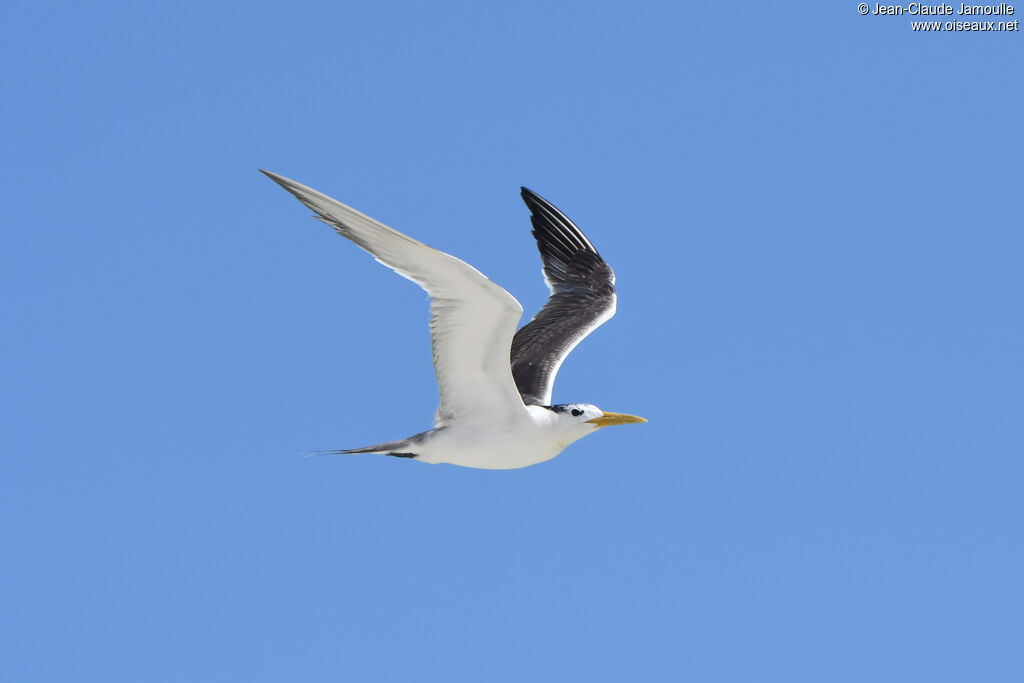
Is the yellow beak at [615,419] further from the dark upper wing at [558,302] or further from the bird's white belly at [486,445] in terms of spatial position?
the dark upper wing at [558,302]

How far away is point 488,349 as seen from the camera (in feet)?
42.7

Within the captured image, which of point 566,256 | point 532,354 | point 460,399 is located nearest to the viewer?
point 460,399

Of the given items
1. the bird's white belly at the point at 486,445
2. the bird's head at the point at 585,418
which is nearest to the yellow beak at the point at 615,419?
the bird's head at the point at 585,418

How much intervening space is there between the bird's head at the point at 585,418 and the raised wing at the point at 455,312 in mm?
758

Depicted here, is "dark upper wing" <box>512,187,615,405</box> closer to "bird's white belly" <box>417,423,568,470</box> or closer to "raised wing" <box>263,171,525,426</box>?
"bird's white belly" <box>417,423,568,470</box>

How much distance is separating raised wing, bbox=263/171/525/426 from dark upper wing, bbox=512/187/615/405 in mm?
1875

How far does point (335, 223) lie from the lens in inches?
443

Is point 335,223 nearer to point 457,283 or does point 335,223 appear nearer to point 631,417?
point 457,283

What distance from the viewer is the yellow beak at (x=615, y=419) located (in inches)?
575

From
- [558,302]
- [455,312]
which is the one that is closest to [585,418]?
[455,312]

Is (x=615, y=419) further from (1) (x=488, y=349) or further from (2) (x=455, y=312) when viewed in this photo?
(2) (x=455, y=312)

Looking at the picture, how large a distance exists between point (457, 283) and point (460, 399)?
86.5 inches

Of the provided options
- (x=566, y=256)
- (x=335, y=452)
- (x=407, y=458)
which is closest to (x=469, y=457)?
(x=407, y=458)

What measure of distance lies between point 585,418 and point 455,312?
2875mm
